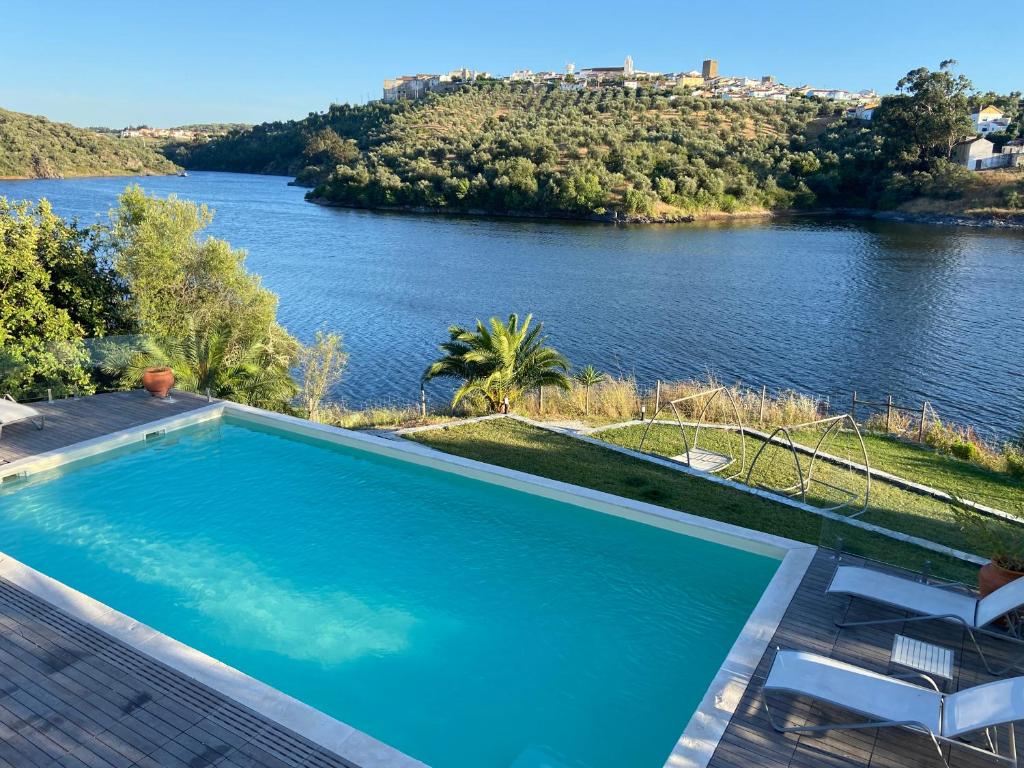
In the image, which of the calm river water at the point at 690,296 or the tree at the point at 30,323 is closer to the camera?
the tree at the point at 30,323

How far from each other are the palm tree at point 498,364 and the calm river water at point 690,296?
701 centimetres

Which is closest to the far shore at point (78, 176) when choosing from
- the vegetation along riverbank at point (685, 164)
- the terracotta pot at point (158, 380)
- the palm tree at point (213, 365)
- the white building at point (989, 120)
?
the vegetation along riverbank at point (685, 164)

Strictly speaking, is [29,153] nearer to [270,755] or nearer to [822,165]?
[822,165]

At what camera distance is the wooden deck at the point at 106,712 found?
462 centimetres

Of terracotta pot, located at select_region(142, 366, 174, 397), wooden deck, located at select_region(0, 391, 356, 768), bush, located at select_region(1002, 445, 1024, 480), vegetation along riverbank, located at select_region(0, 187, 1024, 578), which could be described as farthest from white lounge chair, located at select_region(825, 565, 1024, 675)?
terracotta pot, located at select_region(142, 366, 174, 397)

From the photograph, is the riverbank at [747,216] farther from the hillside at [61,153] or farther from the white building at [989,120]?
the hillside at [61,153]

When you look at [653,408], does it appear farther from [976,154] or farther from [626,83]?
[626,83]

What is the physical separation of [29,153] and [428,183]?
53401 mm

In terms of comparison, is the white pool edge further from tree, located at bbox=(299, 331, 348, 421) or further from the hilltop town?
the hilltop town

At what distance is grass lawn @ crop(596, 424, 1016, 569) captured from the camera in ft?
29.6

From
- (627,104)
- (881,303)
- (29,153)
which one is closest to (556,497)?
(881,303)

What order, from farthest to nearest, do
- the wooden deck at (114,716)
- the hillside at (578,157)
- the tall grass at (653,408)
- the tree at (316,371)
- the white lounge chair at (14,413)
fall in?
the hillside at (578,157)
the tree at (316,371)
the tall grass at (653,408)
the white lounge chair at (14,413)
the wooden deck at (114,716)

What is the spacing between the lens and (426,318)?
31.8 meters

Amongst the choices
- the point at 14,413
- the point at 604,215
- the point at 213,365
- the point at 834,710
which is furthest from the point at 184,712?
the point at 604,215
